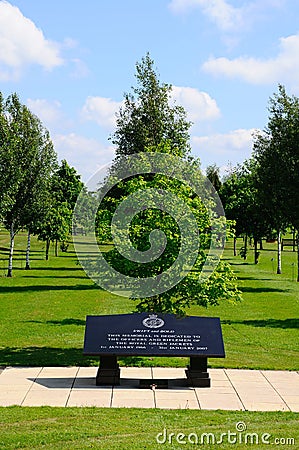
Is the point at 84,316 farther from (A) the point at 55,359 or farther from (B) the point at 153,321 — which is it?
(B) the point at 153,321

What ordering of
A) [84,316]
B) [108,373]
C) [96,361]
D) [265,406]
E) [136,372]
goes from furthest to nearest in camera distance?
[84,316], [96,361], [136,372], [108,373], [265,406]

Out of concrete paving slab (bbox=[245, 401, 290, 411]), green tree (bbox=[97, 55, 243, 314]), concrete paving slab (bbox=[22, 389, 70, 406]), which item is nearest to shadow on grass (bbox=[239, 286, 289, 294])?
green tree (bbox=[97, 55, 243, 314])

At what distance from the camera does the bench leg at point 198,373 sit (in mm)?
14320

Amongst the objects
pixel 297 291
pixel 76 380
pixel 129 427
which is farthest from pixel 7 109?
pixel 129 427

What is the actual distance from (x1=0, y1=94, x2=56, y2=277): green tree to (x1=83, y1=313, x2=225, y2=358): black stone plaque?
25.4 m

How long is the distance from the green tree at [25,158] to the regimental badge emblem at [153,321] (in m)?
25.5

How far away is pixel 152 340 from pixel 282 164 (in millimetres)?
22931

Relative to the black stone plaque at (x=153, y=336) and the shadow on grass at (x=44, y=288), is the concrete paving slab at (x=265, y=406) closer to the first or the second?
the black stone plaque at (x=153, y=336)

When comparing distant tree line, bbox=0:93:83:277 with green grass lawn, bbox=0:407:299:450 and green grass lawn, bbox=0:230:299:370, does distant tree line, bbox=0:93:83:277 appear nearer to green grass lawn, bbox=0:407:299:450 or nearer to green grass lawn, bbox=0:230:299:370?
green grass lawn, bbox=0:230:299:370

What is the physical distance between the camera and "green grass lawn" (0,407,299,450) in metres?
9.98

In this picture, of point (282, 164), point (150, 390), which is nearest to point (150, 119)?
point (282, 164)

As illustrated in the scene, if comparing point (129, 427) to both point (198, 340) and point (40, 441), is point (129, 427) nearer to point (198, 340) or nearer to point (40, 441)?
point (40, 441)

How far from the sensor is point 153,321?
15211mm

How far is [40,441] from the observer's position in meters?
9.99
